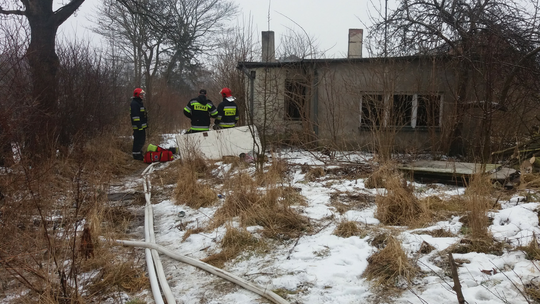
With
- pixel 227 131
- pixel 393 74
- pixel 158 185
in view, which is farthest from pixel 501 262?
pixel 227 131

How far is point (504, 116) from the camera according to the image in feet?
22.1

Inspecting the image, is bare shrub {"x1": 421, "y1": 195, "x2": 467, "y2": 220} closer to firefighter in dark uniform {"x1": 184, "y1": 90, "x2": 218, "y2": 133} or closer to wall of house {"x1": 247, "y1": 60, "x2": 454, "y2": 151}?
wall of house {"x1": 247, "y1": 60, "x2": 454, "y2": 151}

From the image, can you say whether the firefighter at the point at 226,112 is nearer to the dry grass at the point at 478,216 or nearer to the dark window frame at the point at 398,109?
the dark window frame at the point at 398,109

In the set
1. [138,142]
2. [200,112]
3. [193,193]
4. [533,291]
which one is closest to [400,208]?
[533,291]

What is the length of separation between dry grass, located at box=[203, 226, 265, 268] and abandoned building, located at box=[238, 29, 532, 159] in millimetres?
3380

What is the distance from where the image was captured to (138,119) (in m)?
8.95

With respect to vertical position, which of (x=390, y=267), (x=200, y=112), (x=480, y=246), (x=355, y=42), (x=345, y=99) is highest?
(x=355, y=42)

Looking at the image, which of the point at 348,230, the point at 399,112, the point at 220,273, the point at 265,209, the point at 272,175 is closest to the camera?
the point at 220,273

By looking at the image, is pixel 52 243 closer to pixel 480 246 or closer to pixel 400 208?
pixel 400 208

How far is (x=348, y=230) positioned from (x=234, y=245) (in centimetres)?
122

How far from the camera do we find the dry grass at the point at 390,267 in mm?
2799

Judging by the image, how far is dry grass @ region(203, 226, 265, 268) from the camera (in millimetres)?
3388

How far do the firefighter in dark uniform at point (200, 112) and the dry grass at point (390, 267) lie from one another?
6541mm

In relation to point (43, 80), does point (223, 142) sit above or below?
below
